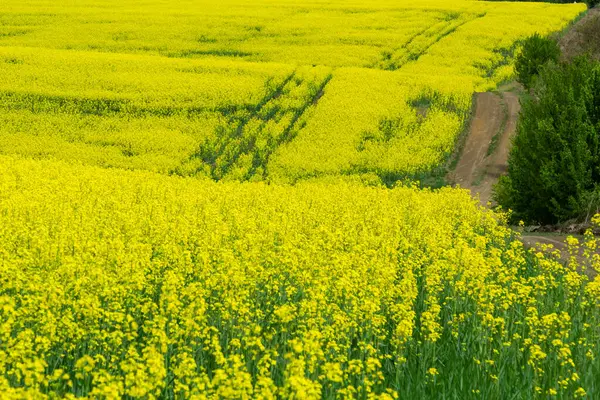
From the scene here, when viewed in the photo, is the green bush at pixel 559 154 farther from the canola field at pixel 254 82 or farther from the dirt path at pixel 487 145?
the canola field at pixel 254 82

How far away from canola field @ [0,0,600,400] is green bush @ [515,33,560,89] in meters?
2.48

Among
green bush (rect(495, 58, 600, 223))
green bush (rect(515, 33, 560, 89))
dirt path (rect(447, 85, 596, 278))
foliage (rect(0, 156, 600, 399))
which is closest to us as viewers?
foliage (rect(0, 156, 600, 399))

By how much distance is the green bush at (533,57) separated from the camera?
37.2m

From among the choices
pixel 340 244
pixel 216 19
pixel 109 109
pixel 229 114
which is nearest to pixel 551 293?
pixel 340 244

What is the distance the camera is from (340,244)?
39.6ft

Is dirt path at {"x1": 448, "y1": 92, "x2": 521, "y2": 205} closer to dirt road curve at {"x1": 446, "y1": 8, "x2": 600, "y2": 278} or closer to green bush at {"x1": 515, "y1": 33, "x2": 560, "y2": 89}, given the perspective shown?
dirt road curve at {"x1": 446, "y1": 8, "x2": 600, "y2": 278}

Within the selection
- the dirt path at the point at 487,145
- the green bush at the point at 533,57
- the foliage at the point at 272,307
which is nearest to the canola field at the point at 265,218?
the foliage at the point at 272,307

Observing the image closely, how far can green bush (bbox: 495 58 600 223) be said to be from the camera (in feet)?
58.4

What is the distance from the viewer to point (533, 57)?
3738 cm

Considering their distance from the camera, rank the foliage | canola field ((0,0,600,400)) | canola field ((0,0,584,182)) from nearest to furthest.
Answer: the foliage, canola field ((0,0,600,400)), canola field ((0,0,584,182))

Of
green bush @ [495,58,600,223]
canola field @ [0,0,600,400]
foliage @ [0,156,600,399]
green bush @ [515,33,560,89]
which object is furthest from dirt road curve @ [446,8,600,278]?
foliage @ [0,156,600,399]

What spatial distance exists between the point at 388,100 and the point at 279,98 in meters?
5.01

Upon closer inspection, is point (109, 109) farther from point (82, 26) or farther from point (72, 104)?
point (82, 26)

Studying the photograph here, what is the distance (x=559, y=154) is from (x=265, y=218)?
306 inches
